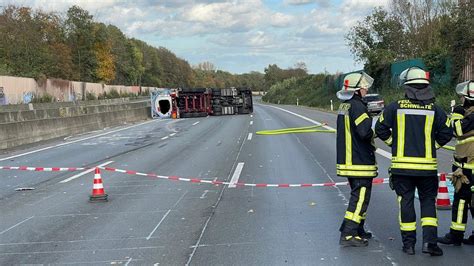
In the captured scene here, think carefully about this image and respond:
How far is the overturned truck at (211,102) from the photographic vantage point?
130 feet

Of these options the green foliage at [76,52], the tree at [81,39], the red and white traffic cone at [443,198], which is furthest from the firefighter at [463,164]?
the tree at [81,39]

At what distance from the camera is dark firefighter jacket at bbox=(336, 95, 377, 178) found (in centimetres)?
571

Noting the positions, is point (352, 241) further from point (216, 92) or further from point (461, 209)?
point (216, 92)

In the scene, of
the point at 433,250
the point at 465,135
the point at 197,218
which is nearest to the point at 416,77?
the point at 465,135

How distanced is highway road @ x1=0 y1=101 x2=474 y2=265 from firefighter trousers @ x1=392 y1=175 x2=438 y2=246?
223 mm

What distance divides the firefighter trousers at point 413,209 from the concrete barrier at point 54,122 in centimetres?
1647

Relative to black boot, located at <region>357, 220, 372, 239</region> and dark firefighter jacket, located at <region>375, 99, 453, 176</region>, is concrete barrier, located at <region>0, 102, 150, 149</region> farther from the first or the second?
dark firefighter jacket, located at <region>375, 99, 453, 176</region>

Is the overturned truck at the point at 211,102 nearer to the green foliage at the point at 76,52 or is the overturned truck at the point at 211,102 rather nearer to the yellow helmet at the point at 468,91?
the green foliage at the point at 76,52

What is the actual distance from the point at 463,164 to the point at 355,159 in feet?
3.71

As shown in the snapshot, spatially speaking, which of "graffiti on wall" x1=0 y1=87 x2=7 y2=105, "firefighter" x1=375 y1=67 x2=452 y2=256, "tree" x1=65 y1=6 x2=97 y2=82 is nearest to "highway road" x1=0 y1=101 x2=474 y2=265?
"firefighter" x1=375 y1=67 x2=452 y2=256

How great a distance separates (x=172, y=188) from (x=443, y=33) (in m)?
26.6

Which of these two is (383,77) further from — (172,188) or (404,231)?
(404,231)

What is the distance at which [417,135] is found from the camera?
536cm

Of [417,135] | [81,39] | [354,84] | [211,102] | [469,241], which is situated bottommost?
[469,241]
